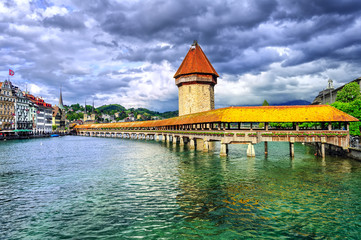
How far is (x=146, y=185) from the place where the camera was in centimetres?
1691

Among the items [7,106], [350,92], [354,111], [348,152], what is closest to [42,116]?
[7,106]

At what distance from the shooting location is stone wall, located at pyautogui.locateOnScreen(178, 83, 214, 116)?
61219mm

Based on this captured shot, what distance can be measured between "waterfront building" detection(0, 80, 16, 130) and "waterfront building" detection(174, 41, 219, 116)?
59338 millimetres

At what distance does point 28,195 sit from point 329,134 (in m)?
27.7

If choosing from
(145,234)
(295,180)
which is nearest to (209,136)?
(295,180)

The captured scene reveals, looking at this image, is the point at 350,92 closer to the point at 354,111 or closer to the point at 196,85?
the point at 354,111

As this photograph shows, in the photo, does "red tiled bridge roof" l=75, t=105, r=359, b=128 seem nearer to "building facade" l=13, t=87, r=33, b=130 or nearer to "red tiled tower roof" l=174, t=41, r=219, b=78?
"red tiled tower roof" l=174, t=41, r=219, b=78

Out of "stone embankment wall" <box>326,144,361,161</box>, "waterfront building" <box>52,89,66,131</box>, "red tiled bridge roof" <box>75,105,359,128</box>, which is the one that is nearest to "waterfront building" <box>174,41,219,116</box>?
"red tiled bridge roof" <box>75,105,359,128</box>

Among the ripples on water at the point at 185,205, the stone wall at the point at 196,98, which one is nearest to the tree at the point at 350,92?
the ripples on water at the point at 185,205

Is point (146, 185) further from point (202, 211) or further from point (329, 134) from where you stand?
point (329, 134)

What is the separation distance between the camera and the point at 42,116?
112 metres

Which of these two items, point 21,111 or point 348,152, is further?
point 21,111

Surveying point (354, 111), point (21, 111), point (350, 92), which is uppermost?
point (21, 111)

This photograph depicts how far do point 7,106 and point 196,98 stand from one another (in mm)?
65497
